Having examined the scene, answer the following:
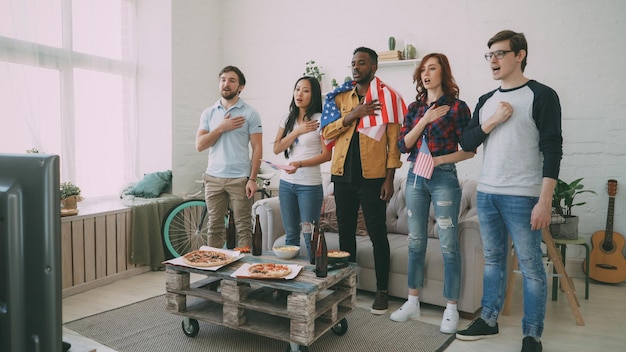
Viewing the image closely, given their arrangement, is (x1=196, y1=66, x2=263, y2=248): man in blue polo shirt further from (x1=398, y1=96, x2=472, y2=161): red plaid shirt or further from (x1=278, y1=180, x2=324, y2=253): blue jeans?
(x1=398, y1=96, x2=472, y2=161): red plaid shirt

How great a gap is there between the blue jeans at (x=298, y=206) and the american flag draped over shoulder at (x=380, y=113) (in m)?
0.46

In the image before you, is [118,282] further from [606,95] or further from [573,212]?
[606,95]

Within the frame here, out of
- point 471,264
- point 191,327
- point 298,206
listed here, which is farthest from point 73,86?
point 471,264

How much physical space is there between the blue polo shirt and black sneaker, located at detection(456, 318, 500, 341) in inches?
64.2

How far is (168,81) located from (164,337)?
2.60m

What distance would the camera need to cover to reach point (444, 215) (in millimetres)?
2512

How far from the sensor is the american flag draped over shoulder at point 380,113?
2.62 m

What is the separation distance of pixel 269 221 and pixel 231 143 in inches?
27.1

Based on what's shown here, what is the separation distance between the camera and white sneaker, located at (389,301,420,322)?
271 centimetres

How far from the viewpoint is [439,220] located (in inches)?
100

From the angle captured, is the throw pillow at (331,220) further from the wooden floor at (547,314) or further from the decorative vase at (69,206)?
the decorative vase at (69,206)

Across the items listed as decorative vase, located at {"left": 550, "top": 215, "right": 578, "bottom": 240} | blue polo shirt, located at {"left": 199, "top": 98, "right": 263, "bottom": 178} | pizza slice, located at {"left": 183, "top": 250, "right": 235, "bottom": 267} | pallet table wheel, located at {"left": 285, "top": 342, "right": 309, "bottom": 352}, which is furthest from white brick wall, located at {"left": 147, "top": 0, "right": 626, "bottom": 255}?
pallet table wheel, located at {"left": 285, "top": 342, "right": 309, "bottom": 352}

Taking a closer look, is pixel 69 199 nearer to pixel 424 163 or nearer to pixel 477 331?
pixel 424 163

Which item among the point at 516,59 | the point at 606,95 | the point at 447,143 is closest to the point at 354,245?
the point at 447,143
